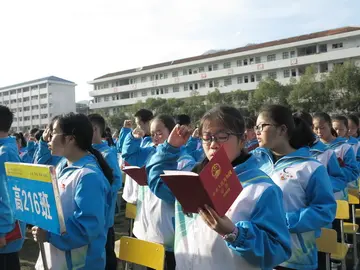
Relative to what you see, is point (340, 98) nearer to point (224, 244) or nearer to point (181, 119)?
point (181, 119)

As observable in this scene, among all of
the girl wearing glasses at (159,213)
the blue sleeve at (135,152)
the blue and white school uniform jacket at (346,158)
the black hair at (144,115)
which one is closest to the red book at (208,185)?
the girl wearing glasses at (159,213)

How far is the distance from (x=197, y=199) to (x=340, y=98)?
32.1 meters

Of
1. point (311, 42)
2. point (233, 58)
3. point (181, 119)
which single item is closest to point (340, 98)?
point (311, 42)

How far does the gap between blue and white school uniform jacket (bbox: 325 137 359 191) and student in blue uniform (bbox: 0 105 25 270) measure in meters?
3.82

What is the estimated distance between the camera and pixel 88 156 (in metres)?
2.36

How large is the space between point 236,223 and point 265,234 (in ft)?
0.43

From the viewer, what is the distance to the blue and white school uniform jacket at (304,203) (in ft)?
7.87

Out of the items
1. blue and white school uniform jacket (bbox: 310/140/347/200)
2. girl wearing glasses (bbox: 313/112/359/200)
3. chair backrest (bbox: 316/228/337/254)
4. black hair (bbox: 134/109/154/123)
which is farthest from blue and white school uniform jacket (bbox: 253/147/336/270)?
black hair (bbox: 134/109/154/123)

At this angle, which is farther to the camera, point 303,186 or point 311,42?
point 311,42

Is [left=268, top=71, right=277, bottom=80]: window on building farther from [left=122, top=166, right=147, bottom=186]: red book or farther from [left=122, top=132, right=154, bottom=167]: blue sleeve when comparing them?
[left=122, top=166, right=147, bottom=186]: red book

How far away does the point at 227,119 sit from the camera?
1.74m

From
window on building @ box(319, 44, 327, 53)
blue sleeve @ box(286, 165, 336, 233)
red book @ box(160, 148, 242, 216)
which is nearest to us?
red book @ box(160, 148, 242, 216)

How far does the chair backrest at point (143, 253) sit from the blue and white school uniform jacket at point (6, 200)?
36.0 inches

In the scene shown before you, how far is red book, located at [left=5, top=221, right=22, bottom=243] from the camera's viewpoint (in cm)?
288
